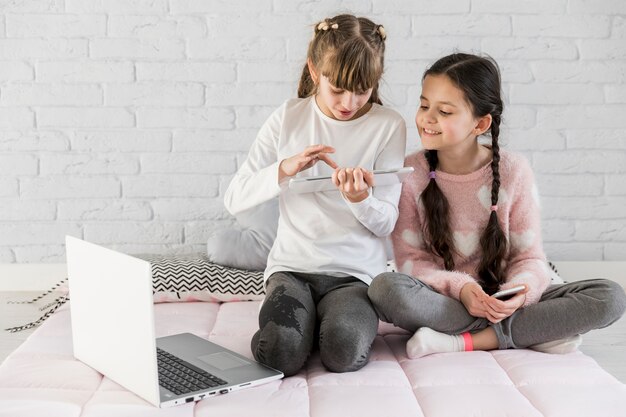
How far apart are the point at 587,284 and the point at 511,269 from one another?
0.55ft

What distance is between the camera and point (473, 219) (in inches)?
77.2

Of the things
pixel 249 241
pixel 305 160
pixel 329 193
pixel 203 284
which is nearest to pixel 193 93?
pixel 249 241

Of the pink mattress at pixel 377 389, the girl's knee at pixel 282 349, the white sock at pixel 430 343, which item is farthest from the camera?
the white sock at pixel 430 343

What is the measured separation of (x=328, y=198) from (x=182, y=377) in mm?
524

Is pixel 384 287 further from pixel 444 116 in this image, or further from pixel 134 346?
pixel 134 346

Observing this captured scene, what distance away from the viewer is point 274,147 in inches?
77.4

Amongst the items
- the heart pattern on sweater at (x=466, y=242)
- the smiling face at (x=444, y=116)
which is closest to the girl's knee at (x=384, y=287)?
the heart pattern on sweater at (x=466, y=242)

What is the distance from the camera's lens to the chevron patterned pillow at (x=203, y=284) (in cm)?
223

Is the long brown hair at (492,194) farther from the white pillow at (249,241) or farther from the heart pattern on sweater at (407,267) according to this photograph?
the white pillow at (249,241)

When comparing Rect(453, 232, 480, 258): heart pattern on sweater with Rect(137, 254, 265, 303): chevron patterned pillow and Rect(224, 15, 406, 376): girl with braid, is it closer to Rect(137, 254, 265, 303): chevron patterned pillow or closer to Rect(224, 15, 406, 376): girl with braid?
Rect(224, 15, 406, 376): girl with braid

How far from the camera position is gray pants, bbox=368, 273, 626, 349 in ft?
5.84

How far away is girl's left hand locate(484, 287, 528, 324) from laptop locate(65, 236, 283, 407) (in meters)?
0.45

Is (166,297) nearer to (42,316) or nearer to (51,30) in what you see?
(42,316)

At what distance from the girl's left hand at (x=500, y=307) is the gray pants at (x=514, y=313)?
0.03 m
